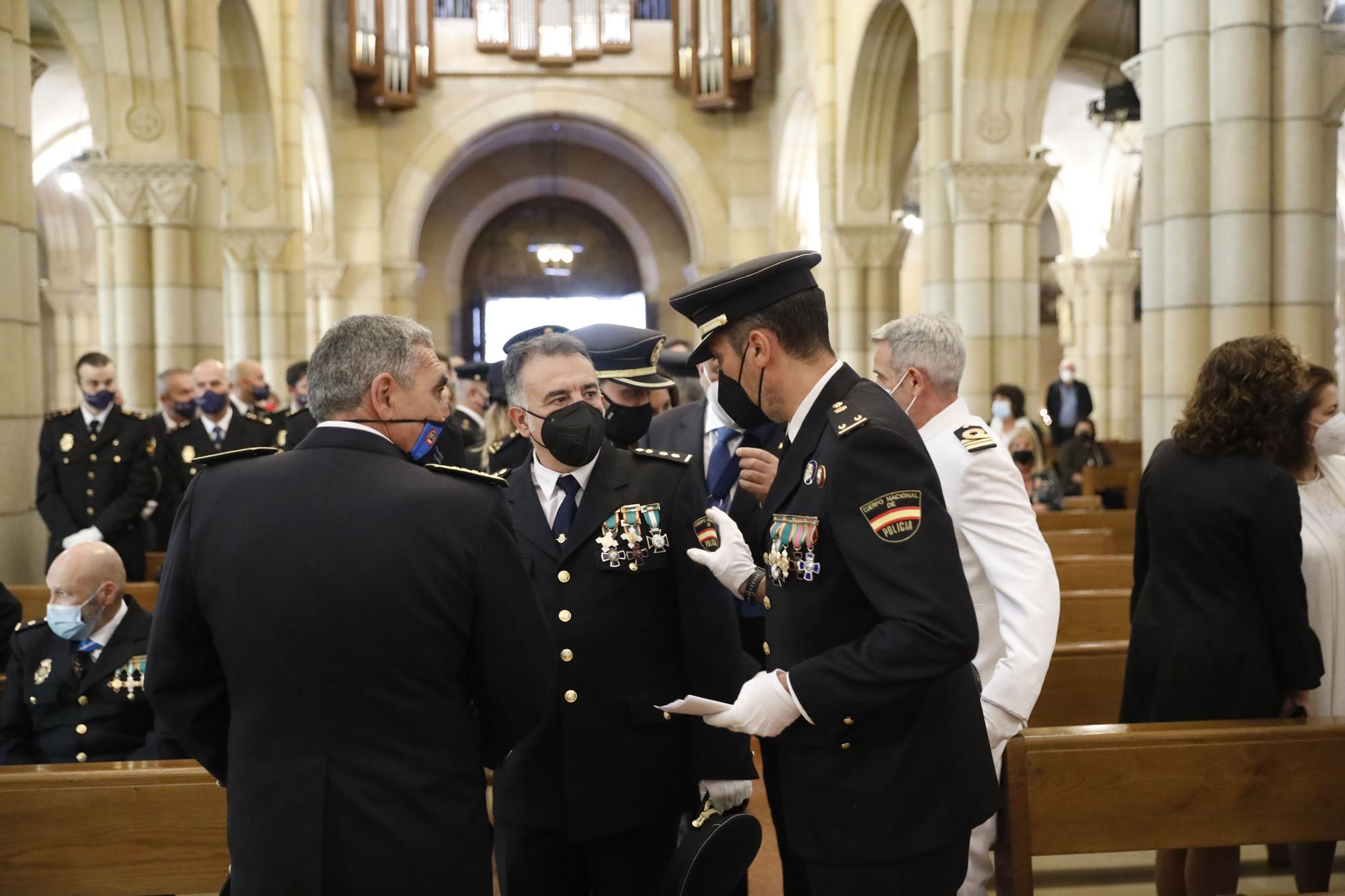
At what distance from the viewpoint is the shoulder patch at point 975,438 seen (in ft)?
8.49

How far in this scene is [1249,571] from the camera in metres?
3.07

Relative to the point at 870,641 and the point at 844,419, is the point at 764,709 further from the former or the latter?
the point at 844,419

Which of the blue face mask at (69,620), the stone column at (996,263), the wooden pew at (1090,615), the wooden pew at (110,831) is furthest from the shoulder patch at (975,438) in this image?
the stone column at (996,263)

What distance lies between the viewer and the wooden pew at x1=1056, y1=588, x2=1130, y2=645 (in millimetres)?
4629

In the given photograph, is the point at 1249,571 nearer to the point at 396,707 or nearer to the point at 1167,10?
the point at 396,707

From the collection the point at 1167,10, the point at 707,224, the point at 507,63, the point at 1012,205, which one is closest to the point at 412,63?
the point at 507,63

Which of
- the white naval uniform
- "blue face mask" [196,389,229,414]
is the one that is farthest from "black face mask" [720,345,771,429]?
"blue face mask" [196,389,229,414]

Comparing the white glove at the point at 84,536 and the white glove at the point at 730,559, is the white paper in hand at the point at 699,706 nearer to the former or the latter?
the white glove at the point at 730,559

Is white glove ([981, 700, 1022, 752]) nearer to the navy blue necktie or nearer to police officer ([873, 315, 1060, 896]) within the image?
police officer ([873, 315, 1060, 896])

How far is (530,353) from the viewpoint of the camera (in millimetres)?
2768

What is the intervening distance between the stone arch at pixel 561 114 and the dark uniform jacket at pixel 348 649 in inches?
611

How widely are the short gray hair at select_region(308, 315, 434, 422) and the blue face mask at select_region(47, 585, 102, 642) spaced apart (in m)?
1.99

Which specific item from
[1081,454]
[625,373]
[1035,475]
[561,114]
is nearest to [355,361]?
[625,373]

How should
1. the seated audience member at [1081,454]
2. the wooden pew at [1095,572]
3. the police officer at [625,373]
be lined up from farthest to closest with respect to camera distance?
1. the seated audience member at [1081,454]
2. the wooden pew at [1095,572]
3. the police officer at [625,373]
